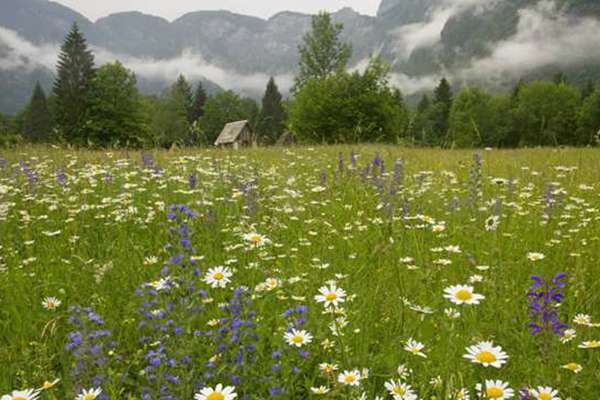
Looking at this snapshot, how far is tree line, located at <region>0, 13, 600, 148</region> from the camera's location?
24.9 meters

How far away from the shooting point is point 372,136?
93.5 ft

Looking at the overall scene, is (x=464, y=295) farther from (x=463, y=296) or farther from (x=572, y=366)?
(x=572, y=366)

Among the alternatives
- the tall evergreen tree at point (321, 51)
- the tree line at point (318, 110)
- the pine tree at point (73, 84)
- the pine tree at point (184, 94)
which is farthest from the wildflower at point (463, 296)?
the pine tree at point (184, 94)

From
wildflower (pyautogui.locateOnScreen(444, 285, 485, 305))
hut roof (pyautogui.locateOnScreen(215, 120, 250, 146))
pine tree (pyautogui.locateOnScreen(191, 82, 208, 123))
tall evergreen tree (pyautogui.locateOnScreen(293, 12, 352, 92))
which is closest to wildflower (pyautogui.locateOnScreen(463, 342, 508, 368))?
wildflower (pyautogui.locateOnScreen(444, 285, 485, 305))

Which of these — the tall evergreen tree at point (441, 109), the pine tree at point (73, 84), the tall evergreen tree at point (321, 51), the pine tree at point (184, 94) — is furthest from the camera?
the pine tree at point (184, 94)

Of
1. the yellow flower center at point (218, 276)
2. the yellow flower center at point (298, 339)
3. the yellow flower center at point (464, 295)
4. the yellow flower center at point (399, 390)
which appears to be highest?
the yellow flower center at point (464, 295)

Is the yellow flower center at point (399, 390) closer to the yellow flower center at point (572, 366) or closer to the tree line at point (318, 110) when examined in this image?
the yellow flower center at point (572, 366)

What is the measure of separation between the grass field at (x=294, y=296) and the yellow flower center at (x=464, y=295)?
0.4 inches

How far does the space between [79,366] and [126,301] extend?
3.97 ft

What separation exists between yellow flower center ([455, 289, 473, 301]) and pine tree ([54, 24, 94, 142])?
1963 inches

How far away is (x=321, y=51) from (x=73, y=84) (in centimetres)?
2845

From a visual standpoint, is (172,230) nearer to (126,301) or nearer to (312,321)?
(312,321)

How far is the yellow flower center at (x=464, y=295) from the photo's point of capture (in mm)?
1966

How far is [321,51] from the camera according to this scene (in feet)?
139
